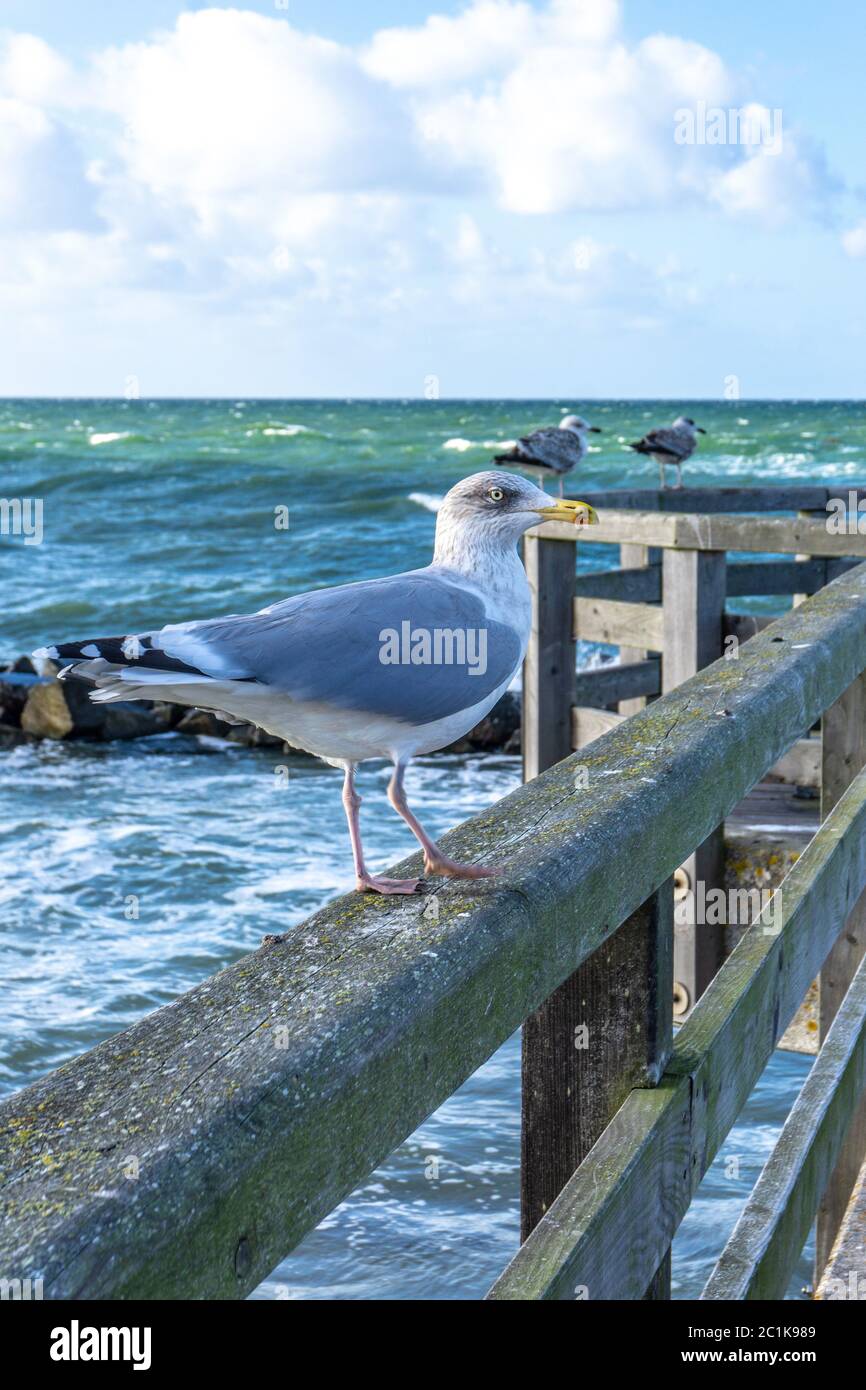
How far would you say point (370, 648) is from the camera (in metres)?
1.60

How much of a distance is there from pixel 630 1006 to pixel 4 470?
41886 millimetres

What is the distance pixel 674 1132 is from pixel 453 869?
39 centimetres

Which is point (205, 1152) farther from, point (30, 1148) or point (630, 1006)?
point (630, 1006)

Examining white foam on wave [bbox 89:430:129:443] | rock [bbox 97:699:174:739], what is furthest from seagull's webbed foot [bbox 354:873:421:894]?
white foam on wave [bbox 89:430:129:443]

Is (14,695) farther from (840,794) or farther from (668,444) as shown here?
(840,794)

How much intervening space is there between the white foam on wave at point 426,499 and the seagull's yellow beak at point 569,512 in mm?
28002

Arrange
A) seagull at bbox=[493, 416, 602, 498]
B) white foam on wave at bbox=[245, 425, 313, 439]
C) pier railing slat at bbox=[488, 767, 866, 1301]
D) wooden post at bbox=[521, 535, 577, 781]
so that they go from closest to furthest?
1. pier railing slat at bbox=[488, 767, 866, 1301]
2. wooden post at bbox=[521, 535, 577, 781]
3. seagull at bbox=[493, 416, 602, 498]
4. white foam on wave at bbox=[245, 425, 313, 439]

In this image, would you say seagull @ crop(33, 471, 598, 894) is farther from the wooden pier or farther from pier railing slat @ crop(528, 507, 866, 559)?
pier railing slat @ crop(528, 507, 866, 559)

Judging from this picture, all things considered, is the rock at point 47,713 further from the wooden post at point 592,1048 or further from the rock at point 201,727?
the wooden post at point 592,1048

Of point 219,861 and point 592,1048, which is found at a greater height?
point 592,1048

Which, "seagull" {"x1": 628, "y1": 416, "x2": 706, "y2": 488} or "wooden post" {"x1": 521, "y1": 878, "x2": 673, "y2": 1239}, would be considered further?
"seagull" {"x1": 628, "y1": 416, "x2": 706, "y2": 488}

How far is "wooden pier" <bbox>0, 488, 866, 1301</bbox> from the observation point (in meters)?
0.85

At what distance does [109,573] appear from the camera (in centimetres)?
2291

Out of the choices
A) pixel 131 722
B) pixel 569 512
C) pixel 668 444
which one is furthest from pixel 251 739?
pixel 569 512
